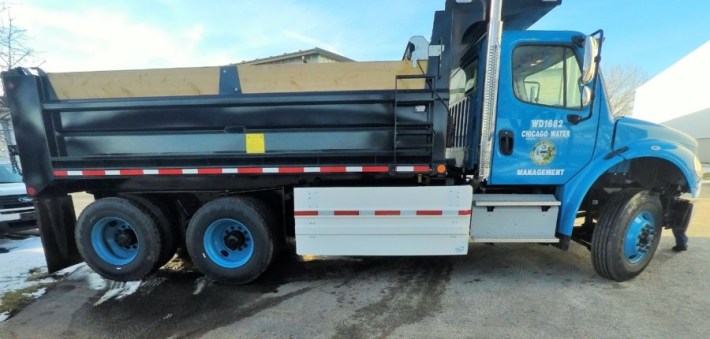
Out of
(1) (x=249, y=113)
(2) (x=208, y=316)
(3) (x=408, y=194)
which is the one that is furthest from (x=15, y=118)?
(3) (x=408, y=194)

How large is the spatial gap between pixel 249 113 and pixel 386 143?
149cm

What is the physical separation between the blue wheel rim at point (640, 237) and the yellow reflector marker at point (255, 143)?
4140 millimetres

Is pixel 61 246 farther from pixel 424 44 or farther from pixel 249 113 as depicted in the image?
pixel 424 44

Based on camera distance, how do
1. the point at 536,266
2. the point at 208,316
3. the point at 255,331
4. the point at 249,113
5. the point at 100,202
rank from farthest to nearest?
the point at 536,266 < the point at 100,202 < the point at 249,113 < the point at 208,316 < the point at 255,331

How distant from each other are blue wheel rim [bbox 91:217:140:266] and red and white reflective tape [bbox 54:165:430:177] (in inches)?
23.3

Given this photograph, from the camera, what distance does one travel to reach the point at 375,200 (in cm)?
383

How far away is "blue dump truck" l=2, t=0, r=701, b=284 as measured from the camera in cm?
370

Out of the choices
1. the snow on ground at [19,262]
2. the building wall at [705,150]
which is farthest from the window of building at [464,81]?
the building wall at [705,150]

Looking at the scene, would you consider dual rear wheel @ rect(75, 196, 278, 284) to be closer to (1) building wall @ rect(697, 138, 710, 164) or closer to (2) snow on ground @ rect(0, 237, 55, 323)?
(2) snow on ground @ rect(0, 237, 55, 323)

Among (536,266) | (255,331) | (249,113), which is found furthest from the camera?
(536,266)

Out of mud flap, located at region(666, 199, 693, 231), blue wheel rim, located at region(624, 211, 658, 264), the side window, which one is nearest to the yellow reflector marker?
the side window

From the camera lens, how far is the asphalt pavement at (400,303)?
3141 millimetres

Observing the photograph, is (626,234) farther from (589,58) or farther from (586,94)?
(589,58)

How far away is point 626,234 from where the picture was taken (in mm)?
3912
